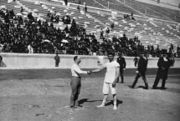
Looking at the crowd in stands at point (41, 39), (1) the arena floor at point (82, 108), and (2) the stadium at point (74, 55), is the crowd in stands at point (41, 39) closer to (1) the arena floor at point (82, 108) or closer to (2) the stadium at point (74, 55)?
(2) the stadium at point (74, 55)

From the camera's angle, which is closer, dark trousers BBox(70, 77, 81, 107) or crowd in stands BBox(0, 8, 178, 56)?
dark trousers BBox(70, 77, 81, 107)

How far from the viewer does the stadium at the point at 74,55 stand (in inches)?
382

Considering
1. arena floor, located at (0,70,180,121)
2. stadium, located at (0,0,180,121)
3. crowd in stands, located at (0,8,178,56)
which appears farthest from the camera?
crowd in stands, located at (0,8,178,56)

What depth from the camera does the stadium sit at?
31.9 ft

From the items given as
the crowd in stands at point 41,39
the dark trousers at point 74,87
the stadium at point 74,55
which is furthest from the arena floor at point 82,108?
the crowd in stands at point 41,39

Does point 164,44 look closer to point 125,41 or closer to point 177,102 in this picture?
point 125,41

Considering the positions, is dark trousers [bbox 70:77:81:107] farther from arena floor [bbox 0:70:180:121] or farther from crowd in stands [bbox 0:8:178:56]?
crowd in stands [bbox 0:8:178:56]

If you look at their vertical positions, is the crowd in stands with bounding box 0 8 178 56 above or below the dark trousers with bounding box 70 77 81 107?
below

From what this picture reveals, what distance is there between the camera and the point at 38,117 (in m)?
8.52

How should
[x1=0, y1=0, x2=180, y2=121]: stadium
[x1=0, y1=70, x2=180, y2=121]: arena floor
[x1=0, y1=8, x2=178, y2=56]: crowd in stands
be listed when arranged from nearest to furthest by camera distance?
[x1=0, y1=70, x2=180, y2=121]: arena floor
[x1=0, y1=0, x2=180, y2=121]: stadium
[x1=0, y1=8, x2=178, y2=56]: crowd in stands

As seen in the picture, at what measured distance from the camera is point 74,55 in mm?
29156

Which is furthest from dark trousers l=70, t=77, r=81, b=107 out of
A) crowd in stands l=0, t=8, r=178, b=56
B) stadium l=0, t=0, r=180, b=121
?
crowd in stands l=0, t=8, r=178, b=56

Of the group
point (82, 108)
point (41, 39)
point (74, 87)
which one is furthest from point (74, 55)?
point (74, 87)

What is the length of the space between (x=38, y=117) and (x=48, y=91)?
4627 mm
